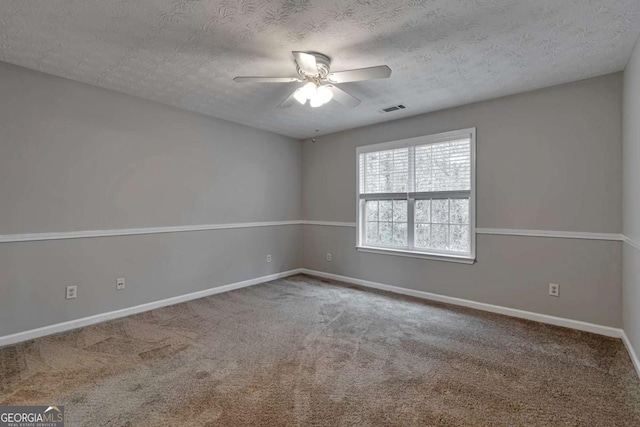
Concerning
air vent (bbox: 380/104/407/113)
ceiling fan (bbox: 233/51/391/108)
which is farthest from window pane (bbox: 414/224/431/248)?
ceiling fan (bbox: 233/51/391/108)

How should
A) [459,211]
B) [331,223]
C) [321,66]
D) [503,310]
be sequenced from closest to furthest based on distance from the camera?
[321,66]
[503,310]
[459,211]
[331,223]

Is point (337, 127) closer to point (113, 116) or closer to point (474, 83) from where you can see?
point (474, 83)

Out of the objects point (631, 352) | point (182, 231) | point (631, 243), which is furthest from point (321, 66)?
point (631, 352)

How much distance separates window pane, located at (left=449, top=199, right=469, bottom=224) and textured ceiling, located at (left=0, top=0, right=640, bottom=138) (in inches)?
49.6

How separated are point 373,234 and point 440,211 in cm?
109

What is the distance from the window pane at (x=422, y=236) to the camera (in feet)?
13.2

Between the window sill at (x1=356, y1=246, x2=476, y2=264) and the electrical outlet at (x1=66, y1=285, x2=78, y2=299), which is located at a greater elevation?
the window sill at (x1=356, y1=246, x2=476, y2=264)

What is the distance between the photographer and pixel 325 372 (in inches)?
88.0

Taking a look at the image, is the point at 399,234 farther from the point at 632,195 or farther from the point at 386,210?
the point at 632,195

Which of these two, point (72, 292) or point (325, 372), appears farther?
point (72, 292)

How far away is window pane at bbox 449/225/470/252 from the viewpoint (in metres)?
3.72

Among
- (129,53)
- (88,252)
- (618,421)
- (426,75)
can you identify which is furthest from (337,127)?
(618,421)

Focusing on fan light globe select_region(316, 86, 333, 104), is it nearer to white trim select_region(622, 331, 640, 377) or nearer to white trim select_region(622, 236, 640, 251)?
white trim select_region(622, 236, 640, 251)

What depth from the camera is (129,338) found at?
2791 mm
